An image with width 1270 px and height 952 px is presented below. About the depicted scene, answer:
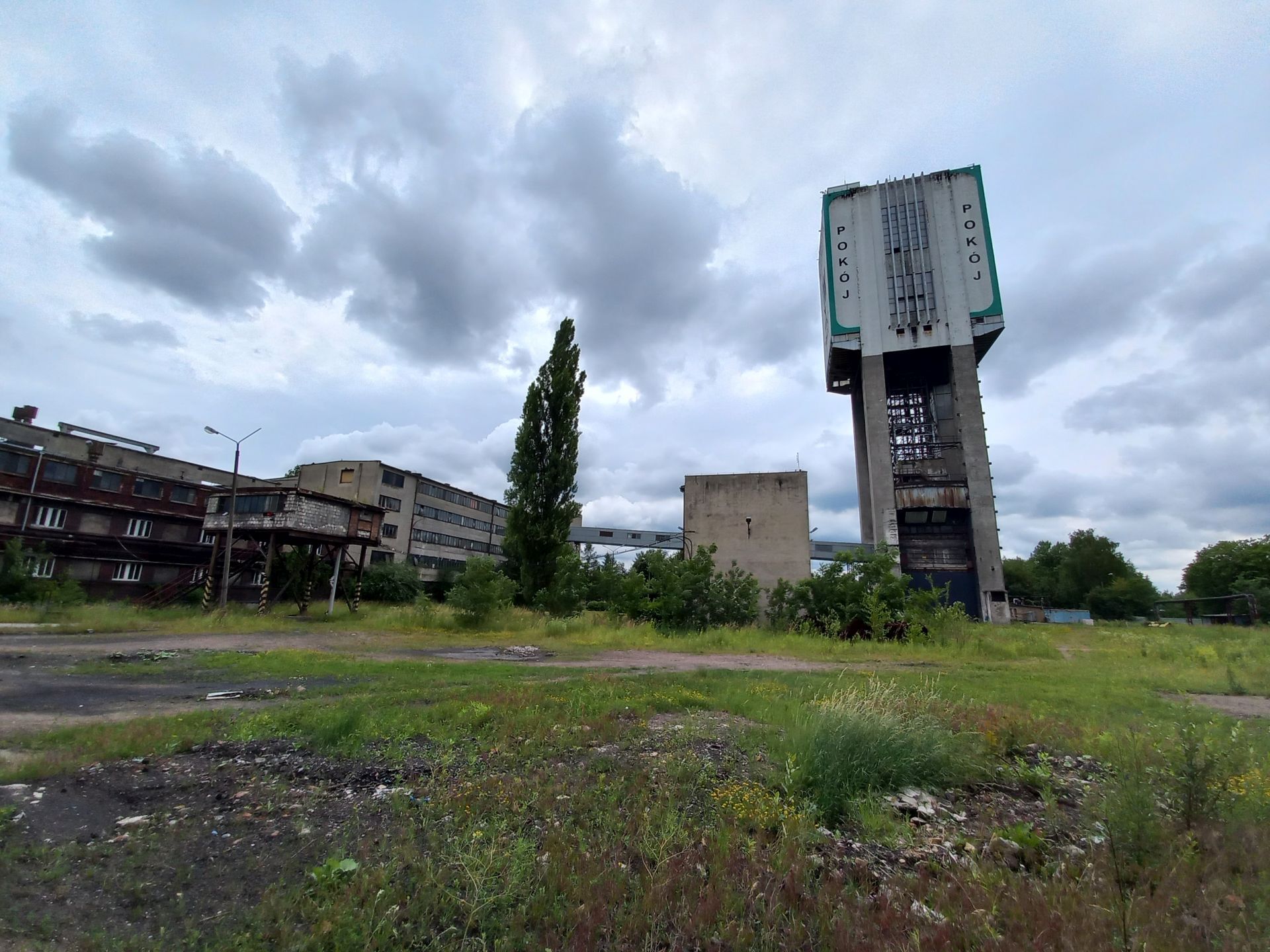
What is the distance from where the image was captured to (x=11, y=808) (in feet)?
13.1

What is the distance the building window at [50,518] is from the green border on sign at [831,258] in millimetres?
55368

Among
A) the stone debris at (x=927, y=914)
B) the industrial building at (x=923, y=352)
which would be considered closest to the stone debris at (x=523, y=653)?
the stone debris at (x=927, y=914)

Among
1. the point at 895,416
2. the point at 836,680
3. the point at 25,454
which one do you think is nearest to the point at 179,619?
the point at 25,454

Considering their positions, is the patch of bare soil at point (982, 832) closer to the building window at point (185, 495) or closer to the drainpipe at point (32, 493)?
the drainpipe at point (32, 493)

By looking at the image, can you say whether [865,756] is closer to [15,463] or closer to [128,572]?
[15,463]

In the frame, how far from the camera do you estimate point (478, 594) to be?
24.0 m

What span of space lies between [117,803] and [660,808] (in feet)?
13.8

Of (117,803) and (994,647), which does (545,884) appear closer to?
(117,803)

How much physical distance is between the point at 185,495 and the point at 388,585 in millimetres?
14238

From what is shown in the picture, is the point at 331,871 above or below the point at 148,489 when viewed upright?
below

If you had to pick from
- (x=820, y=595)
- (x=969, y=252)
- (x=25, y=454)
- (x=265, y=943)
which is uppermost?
(x=969, y=252)

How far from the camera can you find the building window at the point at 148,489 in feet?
114

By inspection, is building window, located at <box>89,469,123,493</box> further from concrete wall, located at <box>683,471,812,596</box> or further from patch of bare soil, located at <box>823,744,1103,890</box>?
patch of bare soil, located at <box>823,744,1103,890</box>

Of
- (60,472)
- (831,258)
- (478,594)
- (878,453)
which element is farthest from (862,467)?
(60,472)
